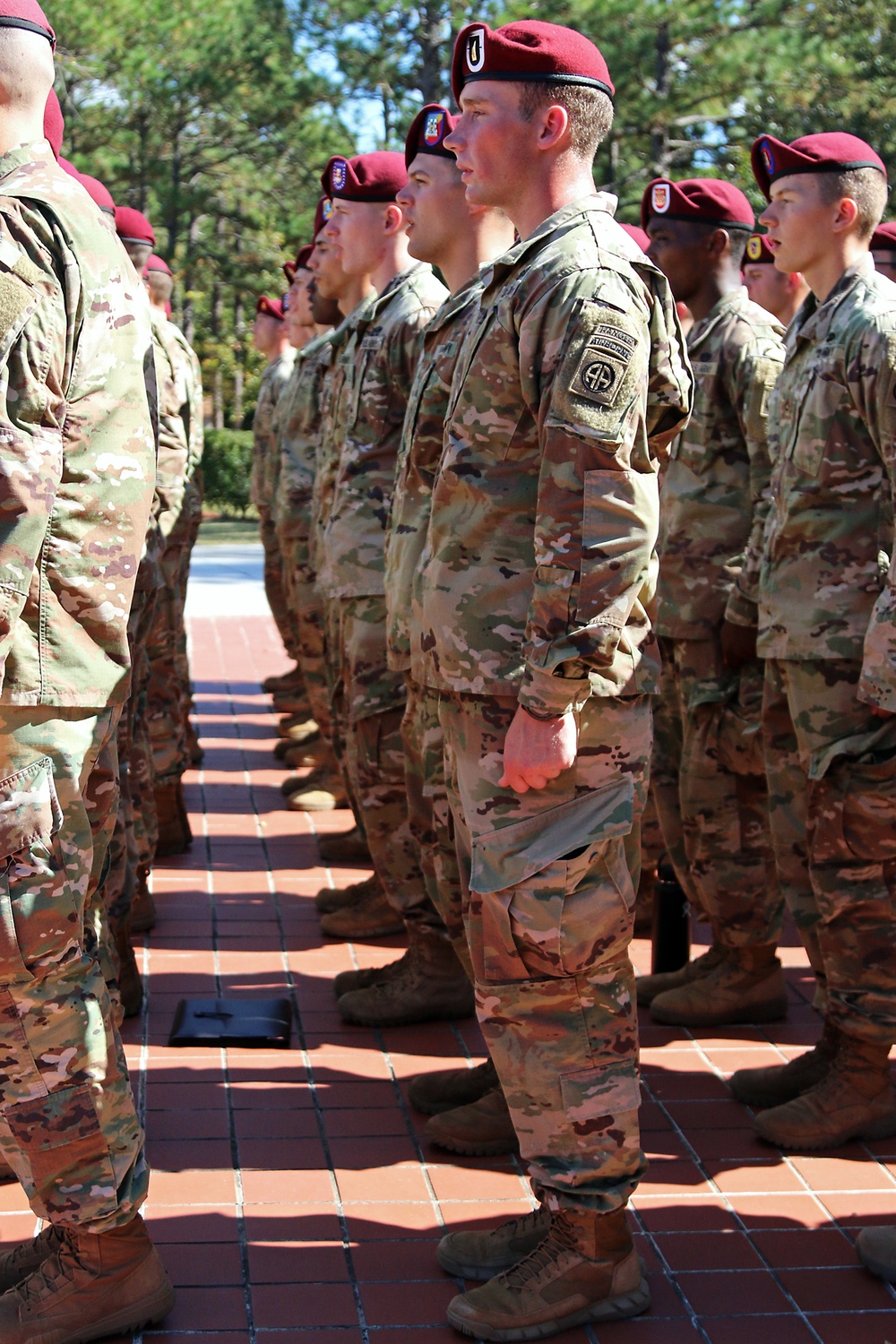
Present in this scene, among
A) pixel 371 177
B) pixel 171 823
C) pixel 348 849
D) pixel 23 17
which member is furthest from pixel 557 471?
pixel 171 823

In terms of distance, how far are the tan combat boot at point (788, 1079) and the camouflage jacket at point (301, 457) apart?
3895mm

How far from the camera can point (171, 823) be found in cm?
620

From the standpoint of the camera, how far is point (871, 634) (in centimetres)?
345

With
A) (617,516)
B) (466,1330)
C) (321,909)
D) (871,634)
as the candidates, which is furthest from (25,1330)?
(321,909)

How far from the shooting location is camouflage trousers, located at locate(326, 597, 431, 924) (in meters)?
4.65

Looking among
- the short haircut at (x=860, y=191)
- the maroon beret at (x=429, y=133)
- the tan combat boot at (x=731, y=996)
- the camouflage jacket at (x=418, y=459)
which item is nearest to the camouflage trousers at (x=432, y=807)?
the camouflage jacket at (x=418, y=459)

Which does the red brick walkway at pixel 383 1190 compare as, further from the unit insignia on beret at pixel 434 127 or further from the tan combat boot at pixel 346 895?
the unit insignia on beret at pixel 434 127

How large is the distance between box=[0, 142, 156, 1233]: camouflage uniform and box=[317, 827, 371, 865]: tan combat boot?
129 inches

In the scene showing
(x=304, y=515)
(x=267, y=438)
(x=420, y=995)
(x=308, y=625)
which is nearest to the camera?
(x=420, y=995)

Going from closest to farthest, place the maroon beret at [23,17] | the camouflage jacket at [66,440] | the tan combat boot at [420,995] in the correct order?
the camouflage jacket at [66,440]
the maroon beret at [23,17]
the tan combat boot at [420,995]

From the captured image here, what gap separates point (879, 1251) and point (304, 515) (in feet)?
16.4

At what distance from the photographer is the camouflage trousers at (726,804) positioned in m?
4.55

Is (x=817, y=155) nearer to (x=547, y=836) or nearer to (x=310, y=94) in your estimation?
(x=547, y=836)

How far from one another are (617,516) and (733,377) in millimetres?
1978
